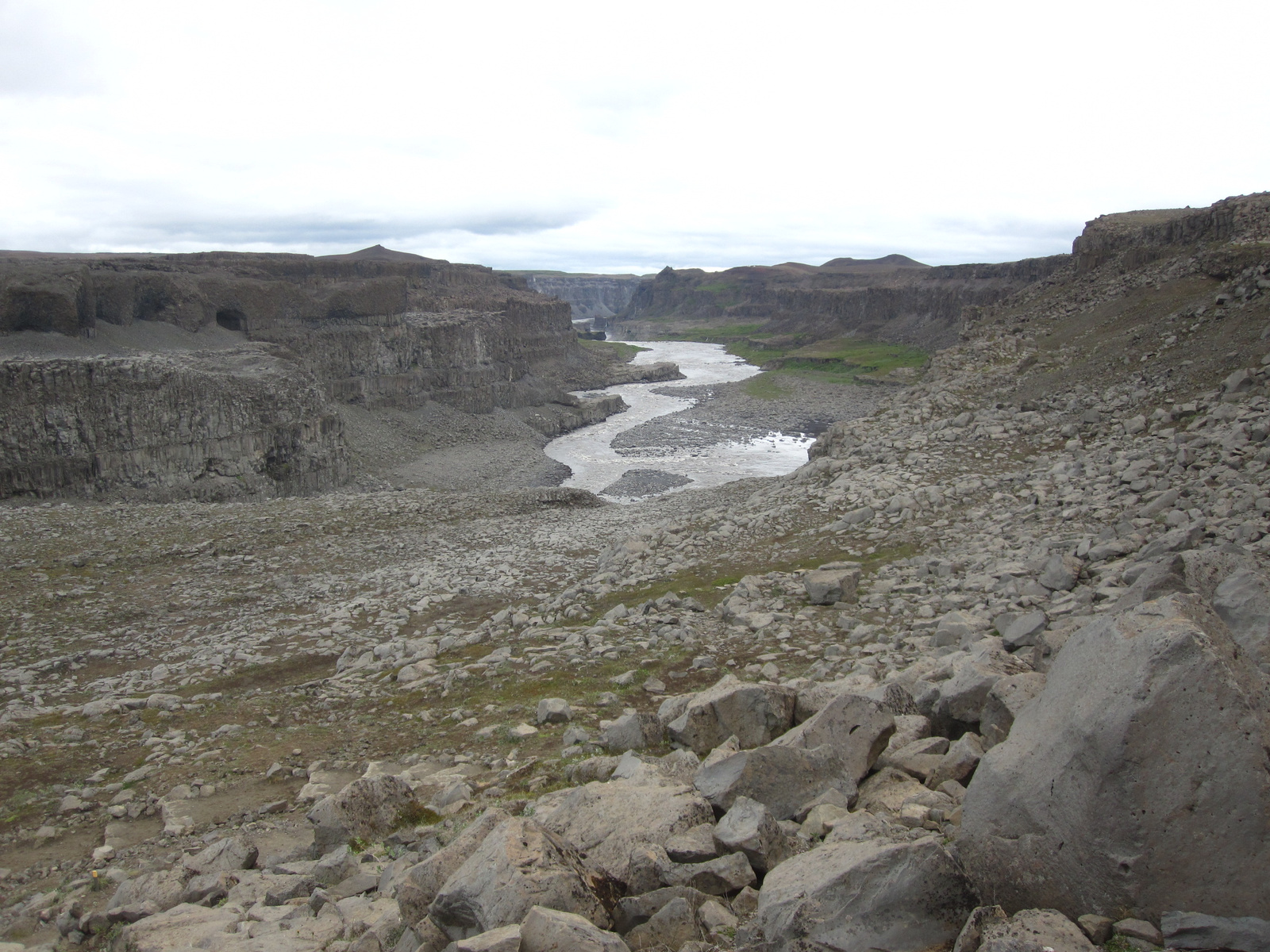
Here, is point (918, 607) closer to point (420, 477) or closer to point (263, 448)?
point (263, 448)

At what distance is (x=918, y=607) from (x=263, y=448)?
3523cm

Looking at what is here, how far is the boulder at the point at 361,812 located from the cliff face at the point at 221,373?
30.6 meters

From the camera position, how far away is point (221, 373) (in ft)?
126

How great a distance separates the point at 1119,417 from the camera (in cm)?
1884

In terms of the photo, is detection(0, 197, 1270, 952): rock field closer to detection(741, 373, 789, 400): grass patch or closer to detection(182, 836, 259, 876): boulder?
detection(182, 836, 259, 876): boulder

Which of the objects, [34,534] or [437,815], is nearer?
[437,815]

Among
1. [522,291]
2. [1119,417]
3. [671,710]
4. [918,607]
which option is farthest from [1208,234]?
[522,291]

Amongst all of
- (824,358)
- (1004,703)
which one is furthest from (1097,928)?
(824,358)

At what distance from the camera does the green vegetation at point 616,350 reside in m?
111

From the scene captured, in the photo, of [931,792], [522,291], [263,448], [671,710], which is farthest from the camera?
[522,291]

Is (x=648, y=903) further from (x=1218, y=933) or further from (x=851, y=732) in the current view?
(x=1218, y=933)

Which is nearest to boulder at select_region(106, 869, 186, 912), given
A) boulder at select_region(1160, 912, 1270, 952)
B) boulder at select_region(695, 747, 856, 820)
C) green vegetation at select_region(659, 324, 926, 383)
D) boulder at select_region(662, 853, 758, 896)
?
boulder at select_region(662, 853, 758, 896)

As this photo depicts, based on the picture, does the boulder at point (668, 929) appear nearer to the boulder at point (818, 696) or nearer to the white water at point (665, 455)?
the boulder at point (818, 696)

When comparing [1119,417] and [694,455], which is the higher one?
[1119,417]
